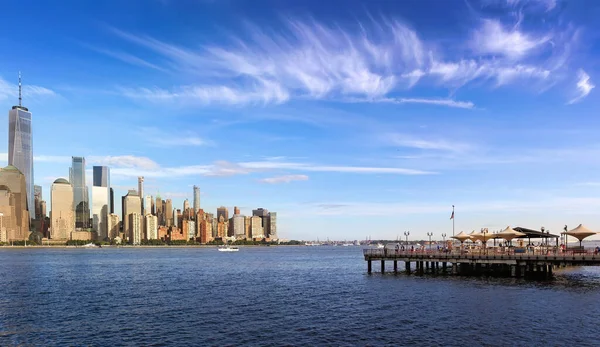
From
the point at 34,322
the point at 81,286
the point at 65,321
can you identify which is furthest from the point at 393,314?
the point at 81,286

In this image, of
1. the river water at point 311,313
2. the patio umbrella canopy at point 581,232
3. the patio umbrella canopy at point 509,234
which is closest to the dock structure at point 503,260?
the river water at point 311,313

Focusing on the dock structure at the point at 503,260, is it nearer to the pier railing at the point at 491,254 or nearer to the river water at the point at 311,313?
the pier railing at the point at 491,254

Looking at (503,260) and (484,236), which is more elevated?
(484,236)

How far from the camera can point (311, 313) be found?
4819 cm

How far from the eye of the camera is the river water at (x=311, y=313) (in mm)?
37750

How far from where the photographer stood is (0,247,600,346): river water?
3775cm

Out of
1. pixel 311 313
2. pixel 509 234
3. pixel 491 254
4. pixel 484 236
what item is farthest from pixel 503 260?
pixel 311 313

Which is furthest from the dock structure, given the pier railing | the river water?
the river water

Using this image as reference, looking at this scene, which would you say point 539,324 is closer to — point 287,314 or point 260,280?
point 287,314

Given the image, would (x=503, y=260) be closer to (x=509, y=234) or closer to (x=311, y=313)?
(x=509, y=234)

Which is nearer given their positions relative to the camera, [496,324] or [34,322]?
[496,324]

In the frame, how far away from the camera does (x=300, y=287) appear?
71.1m

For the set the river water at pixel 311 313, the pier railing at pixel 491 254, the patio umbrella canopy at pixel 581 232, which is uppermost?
the patio umbrella canopy at pixel 581 232

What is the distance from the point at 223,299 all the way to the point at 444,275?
40168 mm
